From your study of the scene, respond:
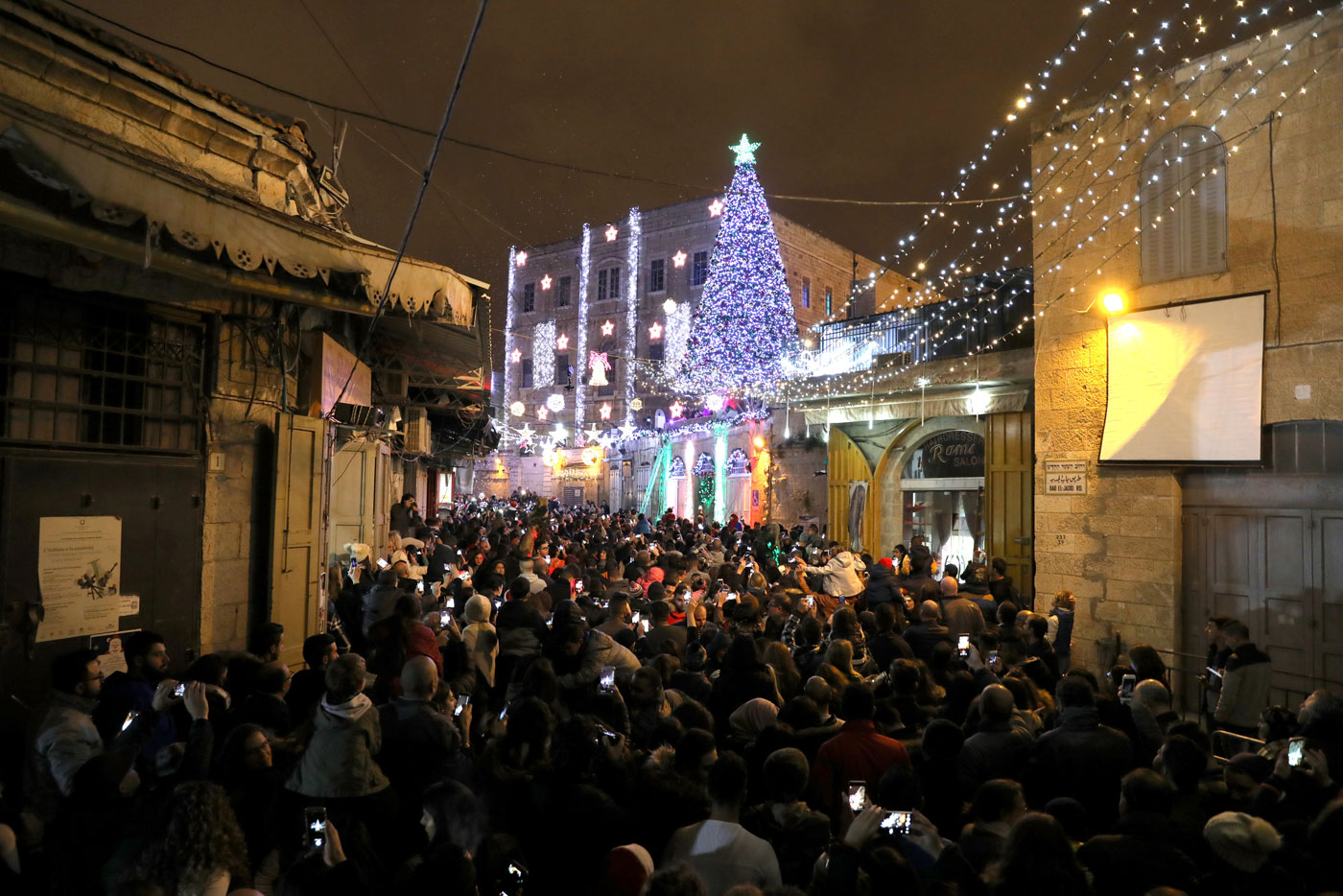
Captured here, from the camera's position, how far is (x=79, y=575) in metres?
6.34

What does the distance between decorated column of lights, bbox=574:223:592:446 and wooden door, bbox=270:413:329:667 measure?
36.3 meters

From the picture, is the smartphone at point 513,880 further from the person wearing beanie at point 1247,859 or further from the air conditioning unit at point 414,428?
the air conditioning unit at point 414,428

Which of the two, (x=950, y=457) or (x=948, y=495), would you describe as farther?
(x=948, y=495)

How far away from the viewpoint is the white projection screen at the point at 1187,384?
357 inches

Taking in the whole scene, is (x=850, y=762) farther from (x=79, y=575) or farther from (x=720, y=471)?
(x=720, y=471)

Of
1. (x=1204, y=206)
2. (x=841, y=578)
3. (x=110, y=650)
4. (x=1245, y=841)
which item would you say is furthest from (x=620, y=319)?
(x=1245, y=841)

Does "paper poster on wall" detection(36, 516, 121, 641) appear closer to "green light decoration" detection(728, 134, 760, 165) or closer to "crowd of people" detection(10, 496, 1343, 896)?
"crowd of people" detection(10, 496, 1343, 896)

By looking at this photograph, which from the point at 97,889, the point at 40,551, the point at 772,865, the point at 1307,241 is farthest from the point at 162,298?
the point at 1307,241

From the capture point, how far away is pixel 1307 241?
28.7ft

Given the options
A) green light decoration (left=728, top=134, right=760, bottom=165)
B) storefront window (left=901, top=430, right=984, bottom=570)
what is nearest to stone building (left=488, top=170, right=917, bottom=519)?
green light decoration (left=728, top=134, right=760, bottom=165)

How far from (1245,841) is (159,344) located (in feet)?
26.8

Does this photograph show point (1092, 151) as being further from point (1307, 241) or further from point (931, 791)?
point (931, 791)

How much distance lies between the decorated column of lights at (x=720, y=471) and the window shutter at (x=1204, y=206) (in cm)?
1813

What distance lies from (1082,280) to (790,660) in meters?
7.47
